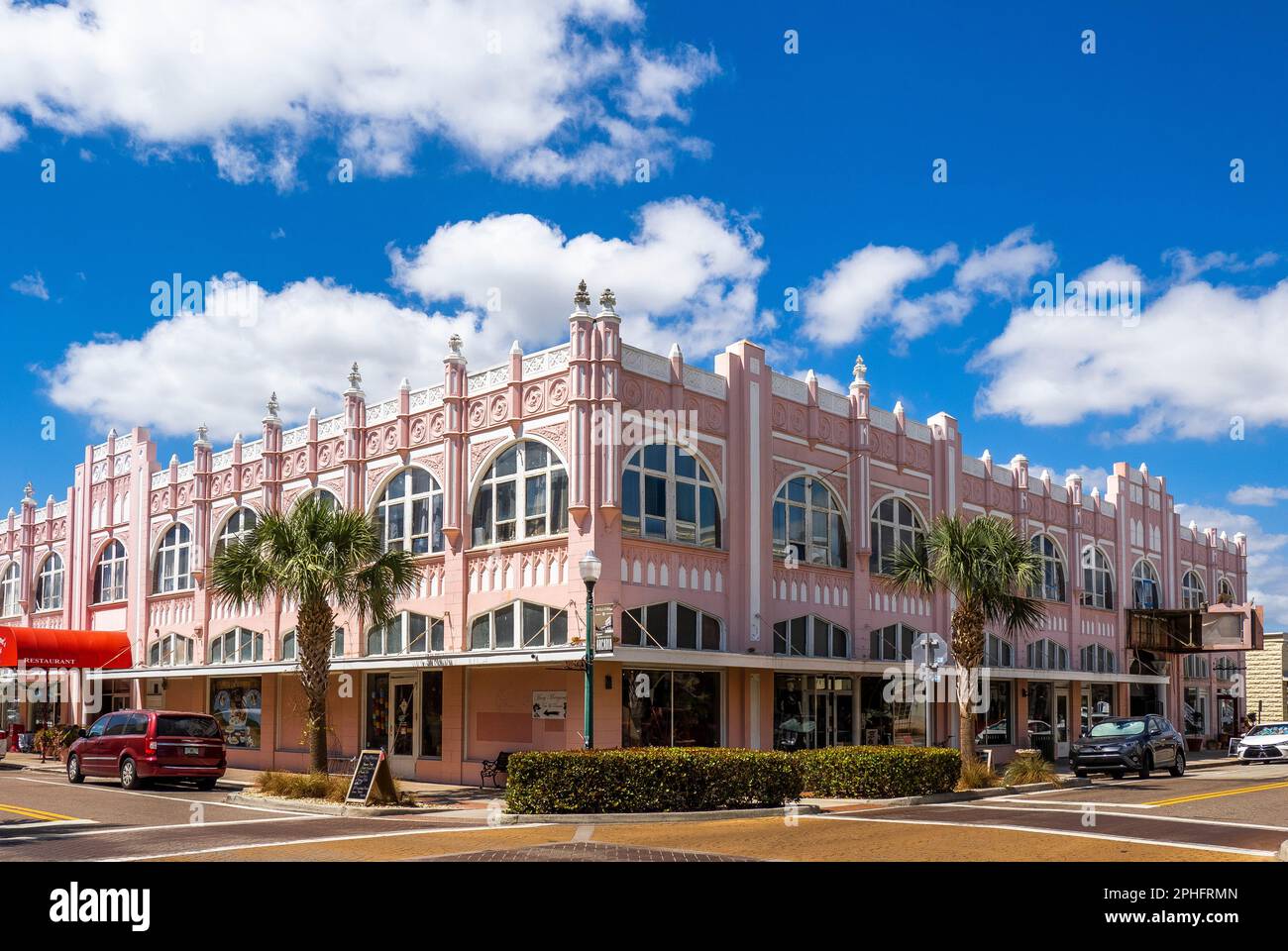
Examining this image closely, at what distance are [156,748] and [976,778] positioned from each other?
56.2 feet

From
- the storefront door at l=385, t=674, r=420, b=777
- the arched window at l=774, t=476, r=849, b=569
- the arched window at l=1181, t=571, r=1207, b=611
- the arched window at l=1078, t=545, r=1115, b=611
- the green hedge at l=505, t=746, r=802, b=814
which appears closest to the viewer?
the green hedge at l=505, t=746, r=802, b=814

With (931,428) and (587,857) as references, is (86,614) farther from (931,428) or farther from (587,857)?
(587,857)

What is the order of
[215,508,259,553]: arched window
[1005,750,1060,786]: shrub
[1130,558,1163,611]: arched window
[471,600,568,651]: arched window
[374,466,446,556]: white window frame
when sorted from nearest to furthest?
1. [1005,750,1060,786]: shrub
2. [471,600,568,651]: arched window
3. [374,466,446,556]: white window frame
4. [215,508,259,553]: arched window
5. [1130,558,1163,611]: arched window

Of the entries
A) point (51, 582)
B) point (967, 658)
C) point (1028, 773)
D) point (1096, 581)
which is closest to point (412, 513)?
point (967, 658)

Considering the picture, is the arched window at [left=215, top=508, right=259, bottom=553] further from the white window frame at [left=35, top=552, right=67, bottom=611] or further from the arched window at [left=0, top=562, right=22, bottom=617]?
the arched window at [left=0, top=562, right=22, bottom=617]

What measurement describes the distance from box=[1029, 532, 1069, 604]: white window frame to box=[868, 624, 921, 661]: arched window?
872cm

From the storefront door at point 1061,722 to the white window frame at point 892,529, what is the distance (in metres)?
10.4

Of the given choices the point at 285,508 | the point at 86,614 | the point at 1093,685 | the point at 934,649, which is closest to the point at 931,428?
the point at 934,649

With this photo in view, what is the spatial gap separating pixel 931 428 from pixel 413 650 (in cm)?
1665

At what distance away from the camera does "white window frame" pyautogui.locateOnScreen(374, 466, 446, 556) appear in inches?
1209

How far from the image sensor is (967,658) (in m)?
28.1

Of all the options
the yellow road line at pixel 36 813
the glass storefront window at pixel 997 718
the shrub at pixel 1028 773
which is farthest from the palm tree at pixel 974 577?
the yellow road line at pixel 36 813

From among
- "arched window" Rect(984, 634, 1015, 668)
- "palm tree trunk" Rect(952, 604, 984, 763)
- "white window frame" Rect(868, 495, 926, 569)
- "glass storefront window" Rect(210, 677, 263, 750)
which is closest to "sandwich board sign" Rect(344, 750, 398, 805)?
"palm tree trunk" Rect(952, 604, 984, 763)

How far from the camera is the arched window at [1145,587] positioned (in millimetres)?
47906
